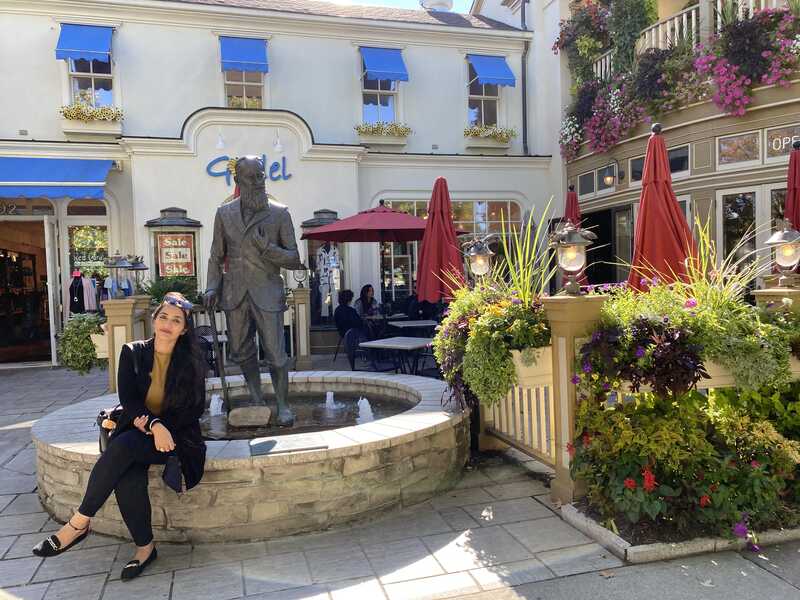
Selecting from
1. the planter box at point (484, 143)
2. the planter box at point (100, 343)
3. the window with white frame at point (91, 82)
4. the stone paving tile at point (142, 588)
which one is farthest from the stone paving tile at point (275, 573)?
the planter box at point (484, 143)

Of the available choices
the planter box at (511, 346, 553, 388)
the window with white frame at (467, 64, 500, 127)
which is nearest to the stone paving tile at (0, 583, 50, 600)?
the planter box at (511, 346, 553, 388)

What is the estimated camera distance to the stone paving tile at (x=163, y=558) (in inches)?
119

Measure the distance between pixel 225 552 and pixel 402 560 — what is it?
3.23ft

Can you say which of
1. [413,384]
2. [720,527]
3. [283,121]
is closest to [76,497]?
[413,384]

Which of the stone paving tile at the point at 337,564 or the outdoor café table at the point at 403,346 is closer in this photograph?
the stone paving tile at the point at 337,564

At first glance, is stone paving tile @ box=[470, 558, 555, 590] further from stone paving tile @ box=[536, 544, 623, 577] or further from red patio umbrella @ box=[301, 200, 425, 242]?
red patio umbrella @ box=[301, 200, 425, 242]

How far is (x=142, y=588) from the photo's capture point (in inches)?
112

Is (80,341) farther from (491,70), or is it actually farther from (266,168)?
(491,70)

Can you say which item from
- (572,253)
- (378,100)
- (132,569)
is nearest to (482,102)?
(378,100)

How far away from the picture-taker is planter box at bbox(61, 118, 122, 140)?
10992 millimetres

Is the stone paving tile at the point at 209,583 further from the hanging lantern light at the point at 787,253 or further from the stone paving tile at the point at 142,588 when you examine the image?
the hanging lantern light at the point at 787,253

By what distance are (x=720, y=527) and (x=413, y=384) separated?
2.76 metres

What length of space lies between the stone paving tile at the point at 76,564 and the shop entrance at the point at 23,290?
10362mm

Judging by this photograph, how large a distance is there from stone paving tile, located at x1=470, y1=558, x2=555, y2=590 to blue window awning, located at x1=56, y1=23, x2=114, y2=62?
11391 mm
